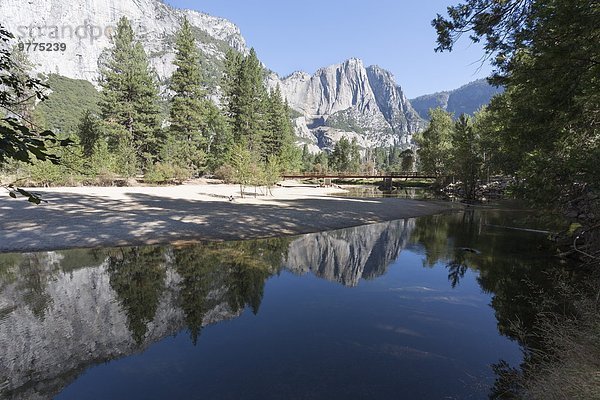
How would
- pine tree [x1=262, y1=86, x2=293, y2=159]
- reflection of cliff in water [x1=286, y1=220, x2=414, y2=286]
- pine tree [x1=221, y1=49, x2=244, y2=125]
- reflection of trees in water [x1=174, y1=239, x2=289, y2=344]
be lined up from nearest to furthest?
1. reflection of trees in water [x1=174, y1=239, x2=289, y2=344]
2. reflection of cliff in water [x1=286, y1=220, x2=414, y2=286]
3. pine tree [x1=221, y1=49, x2=244, y2=125]
4. pine tree [x1=262, y1=86, x2=293, y2=159]

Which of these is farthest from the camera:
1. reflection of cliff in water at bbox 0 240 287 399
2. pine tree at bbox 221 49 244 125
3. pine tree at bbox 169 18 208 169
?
pine tree at bbox 221 49 244 125

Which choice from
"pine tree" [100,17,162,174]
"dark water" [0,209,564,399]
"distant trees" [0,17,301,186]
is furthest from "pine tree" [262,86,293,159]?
"dark water" [0,209,564,399]

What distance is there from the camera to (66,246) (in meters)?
14.7

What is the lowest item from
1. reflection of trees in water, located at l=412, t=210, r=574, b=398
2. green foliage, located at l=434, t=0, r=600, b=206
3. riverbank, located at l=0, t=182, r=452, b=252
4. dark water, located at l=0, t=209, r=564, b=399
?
dark water, located at l=0, t=209, r=564, b=399

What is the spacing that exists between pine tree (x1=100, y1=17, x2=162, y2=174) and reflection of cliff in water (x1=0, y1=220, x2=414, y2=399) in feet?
127

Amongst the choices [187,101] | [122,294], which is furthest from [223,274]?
[187,101]

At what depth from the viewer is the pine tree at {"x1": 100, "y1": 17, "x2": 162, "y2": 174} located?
4788 cm

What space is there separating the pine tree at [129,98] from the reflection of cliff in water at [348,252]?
3921 cm

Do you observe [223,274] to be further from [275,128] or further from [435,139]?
[435,139]

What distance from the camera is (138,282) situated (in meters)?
11.0

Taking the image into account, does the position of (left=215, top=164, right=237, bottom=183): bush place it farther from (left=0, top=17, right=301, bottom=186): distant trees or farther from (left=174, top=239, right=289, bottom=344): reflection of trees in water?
(left=174, top=239, right=289, bottom=344): reflection of trees in water

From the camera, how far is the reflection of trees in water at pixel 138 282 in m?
8.62

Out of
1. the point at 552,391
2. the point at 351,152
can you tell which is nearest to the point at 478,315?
the point at 552,391

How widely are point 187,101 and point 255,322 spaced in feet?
168
